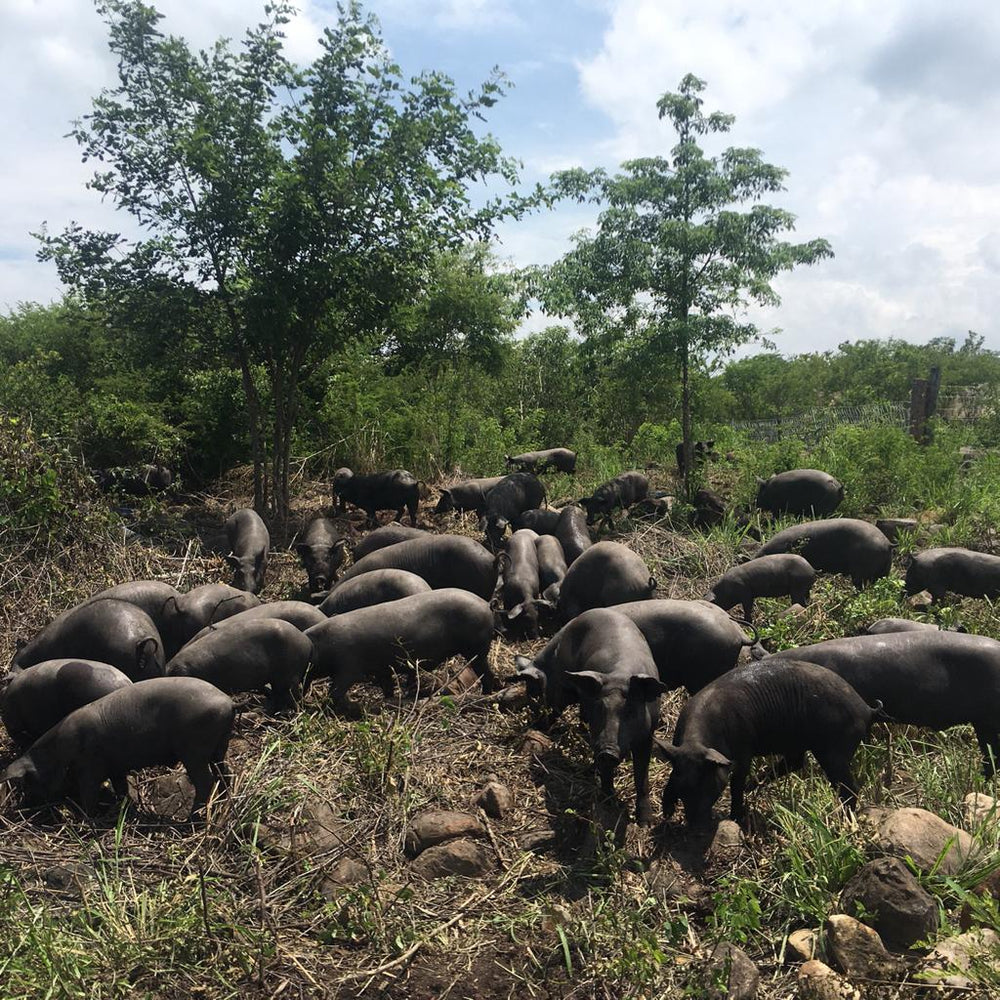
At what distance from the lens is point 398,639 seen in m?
6.64

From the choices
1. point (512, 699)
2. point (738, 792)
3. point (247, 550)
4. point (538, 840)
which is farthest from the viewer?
point (247, 550)

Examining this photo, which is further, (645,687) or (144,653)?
(144,653)

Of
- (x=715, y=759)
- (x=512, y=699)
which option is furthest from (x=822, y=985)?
(x=512, y=699)

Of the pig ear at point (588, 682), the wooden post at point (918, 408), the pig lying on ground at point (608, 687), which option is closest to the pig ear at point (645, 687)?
the pig lying on ground at point (608, 687)

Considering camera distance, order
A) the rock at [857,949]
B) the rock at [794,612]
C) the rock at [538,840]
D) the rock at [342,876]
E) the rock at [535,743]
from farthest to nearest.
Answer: the rock at [794,612] → the rock at [535,743] → the rock at [538,840] → the rock at [342,876] → the rock at [857,949]

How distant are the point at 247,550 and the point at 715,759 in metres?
6.48

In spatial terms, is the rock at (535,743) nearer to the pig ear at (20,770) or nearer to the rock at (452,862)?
the rock at (452,862)

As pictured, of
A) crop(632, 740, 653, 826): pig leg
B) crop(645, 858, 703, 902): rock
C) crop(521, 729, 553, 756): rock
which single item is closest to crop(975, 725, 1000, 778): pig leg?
crop(632, 740, 653, 826): pig leg

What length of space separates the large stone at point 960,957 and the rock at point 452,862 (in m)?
2.21

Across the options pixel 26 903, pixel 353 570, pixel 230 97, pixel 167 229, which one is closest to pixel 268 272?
pixel 167 229

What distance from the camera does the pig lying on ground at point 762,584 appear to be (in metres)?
8.60

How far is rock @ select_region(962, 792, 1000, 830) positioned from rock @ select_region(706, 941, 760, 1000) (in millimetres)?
1617

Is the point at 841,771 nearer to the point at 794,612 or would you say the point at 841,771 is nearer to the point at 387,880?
the point at 387,880

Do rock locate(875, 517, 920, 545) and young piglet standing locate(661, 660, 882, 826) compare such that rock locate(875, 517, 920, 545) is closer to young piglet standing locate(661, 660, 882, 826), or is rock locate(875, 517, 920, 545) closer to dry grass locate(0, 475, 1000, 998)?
dry grass locate(0, 475, 1000, 998)
